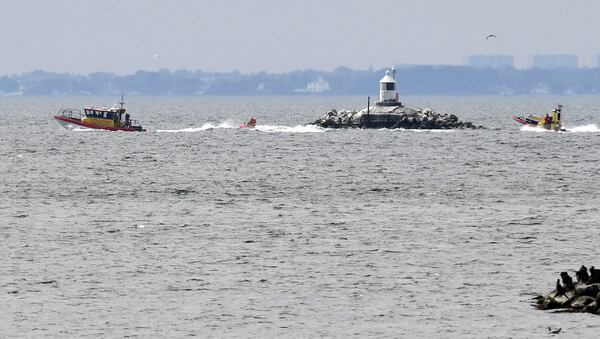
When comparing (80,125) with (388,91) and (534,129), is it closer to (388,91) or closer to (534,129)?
(388,91)

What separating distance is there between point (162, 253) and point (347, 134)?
9438 centimetres

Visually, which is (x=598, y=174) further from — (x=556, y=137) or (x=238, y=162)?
(x=556, y=137)

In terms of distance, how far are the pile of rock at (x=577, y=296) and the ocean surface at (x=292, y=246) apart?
541 millimetres

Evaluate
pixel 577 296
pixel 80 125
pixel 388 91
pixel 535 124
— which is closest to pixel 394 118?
pixel 388 91

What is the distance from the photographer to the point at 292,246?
43.6 meters

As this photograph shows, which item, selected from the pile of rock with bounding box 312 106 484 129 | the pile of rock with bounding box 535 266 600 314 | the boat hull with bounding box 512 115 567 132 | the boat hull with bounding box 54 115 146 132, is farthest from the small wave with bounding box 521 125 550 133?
the pile of rock with bounding box 535 266 600 314

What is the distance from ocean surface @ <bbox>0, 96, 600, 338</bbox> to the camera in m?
30.5

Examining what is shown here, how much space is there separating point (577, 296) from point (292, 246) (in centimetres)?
1499

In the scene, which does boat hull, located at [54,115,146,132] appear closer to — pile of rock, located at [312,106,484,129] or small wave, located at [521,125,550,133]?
pile of rock, located at [312,106,484,129]

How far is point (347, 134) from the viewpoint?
135000mm

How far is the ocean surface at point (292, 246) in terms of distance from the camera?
3045cm

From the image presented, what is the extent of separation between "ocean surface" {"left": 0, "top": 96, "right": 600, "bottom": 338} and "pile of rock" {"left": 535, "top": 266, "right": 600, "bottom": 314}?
54 centimetres

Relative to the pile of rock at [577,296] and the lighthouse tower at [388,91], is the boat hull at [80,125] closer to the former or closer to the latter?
the lighthouse tower at [388,91]

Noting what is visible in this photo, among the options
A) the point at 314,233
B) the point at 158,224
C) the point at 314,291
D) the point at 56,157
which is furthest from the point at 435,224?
the point at 56,157
